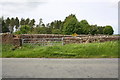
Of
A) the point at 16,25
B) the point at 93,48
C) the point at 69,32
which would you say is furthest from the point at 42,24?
the point at 93,48

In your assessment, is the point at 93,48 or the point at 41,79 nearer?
the point at 41,79

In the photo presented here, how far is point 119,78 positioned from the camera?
19.7 feet

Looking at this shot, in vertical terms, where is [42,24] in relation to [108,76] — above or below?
above

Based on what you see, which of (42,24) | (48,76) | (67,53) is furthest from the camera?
(42,24)

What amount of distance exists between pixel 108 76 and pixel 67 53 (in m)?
6.78

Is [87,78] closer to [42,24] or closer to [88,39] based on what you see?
[88,39]

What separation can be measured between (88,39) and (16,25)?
50.2 m

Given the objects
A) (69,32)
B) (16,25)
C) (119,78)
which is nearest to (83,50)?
(119,78)

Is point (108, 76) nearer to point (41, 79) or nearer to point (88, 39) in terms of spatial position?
point (41, 79)

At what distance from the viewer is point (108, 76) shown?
6250 mm

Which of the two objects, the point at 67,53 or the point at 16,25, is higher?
the point at 16,25

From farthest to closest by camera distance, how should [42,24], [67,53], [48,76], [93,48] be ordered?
[42,24]
[93,48]
[67,53]
[48,76]

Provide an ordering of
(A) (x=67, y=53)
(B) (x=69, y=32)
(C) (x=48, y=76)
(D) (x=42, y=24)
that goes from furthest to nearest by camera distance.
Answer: (D) (x=42, y=24) < (B) (x=69, y=32) < (A) (x=67, y=53) < (C) (x=48, y=76)

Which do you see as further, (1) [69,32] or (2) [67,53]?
(1) [69,32]
